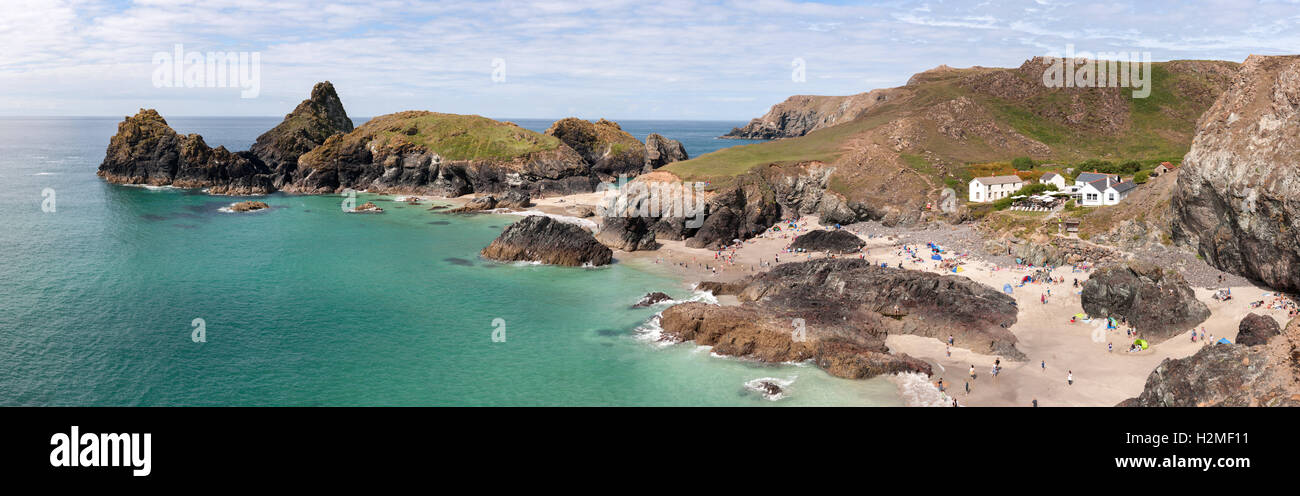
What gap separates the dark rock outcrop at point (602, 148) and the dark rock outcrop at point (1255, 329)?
4118 inches

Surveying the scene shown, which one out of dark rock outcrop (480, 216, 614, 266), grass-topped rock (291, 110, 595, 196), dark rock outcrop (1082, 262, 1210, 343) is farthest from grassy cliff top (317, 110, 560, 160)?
dark rock outcrop (1082, 262, 1210, 343)

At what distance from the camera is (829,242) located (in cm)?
7231

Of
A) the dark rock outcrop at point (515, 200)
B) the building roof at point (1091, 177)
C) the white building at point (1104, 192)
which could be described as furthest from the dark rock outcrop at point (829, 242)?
the dark rock outcrop at point (515, 200)

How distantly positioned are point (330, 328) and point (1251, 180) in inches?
2551

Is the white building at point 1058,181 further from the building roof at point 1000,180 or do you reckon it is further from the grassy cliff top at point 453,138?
the grassy cliff top at point 453,138

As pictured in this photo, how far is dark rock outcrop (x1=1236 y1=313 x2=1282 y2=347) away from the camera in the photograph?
37.0m

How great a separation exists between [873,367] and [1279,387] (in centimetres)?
1815

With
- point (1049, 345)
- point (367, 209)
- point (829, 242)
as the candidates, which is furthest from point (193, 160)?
point (1049, 345)

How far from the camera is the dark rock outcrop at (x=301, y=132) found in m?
129

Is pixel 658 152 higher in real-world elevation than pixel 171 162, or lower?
higher

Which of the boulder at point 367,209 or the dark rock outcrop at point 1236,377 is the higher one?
the boulder at point 367,209

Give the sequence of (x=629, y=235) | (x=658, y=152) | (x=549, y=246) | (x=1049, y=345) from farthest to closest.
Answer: (x=658, y=152)
(x=629, y=235)
(x=549, y=246)
(x=1049, y=345)

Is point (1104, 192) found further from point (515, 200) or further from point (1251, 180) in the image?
point (515, 200)

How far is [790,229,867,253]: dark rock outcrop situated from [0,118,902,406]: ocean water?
19.0 meters
